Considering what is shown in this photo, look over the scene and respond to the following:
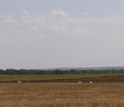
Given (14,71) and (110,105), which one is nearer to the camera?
(110,105)

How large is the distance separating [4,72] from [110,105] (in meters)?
121

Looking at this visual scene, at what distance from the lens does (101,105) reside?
2428cm

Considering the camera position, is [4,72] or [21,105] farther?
[4,72]

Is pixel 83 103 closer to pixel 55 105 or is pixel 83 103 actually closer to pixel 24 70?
pixel 55 105

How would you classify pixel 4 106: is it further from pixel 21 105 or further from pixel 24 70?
A: pixel 24 70

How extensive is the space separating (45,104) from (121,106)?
16.7 feet

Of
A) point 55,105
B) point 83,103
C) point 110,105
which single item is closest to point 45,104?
point 55,105

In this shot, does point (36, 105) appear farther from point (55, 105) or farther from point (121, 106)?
point (121, 106)

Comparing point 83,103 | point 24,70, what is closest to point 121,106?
point 83,103

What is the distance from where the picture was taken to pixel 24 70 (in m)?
142

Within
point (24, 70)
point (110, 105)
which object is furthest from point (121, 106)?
point (24, 70)

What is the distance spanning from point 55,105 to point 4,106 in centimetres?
334

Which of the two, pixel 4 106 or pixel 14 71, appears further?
pixel 14 71

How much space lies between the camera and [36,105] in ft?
76.9
